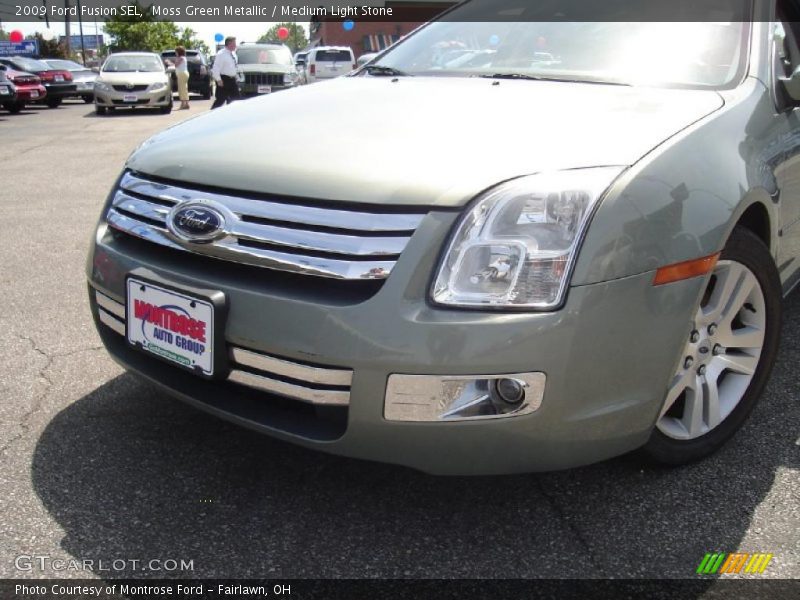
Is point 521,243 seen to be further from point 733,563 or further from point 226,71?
point 226,71

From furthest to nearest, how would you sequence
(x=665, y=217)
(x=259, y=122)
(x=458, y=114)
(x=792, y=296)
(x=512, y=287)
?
(x=792, y=296) → (x=259, y=122) → (x=458, y=114) → (x=665, y=217) → (x=512, y=287)

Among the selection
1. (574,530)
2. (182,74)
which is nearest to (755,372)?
(574,530)

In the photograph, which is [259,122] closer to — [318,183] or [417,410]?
[318,183]

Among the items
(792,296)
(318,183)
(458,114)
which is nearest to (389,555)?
(318,183)

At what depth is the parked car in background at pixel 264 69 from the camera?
714 inches

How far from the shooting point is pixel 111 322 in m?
2.30

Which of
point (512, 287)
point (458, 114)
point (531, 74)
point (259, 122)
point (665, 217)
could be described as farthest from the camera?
point (531, 74)

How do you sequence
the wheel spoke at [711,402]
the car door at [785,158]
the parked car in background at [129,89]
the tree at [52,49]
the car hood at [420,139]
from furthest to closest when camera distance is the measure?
the tree at [52,49] → the parked car in background at [129,89] → the car door at [785,158] → the wheel spoke at [711,402] → the car hood at [420,139]

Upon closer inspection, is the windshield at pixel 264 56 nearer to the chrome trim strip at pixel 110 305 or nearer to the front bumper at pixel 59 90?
the front bumper at pixel 59 90

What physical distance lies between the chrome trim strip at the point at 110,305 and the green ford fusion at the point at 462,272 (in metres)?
0.01

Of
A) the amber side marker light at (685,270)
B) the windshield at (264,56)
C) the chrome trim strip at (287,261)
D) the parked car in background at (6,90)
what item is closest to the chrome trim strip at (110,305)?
the chrome trim strip at (287,261)

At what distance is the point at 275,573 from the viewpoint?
6.14 ft

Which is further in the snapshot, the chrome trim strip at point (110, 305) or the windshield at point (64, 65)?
the windshield at point (64, 65)

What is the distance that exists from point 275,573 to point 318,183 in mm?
966
